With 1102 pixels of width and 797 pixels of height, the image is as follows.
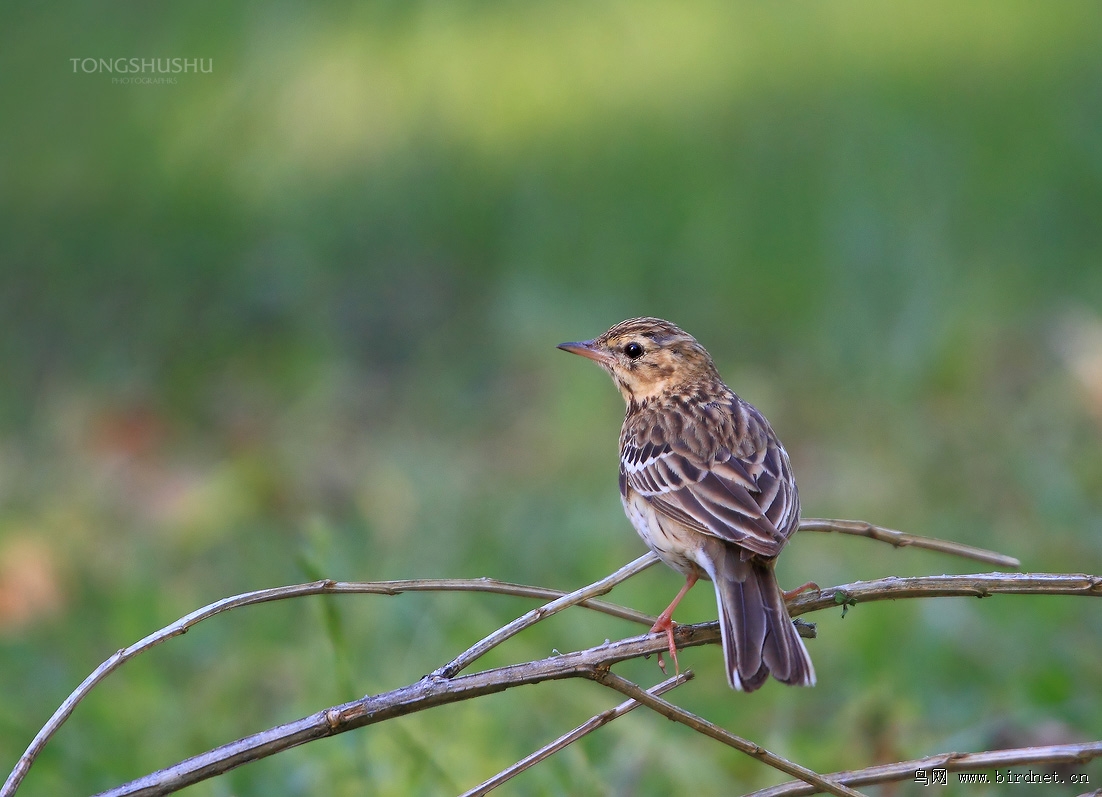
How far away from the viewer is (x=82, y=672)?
5.28 m

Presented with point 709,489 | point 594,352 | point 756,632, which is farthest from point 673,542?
point 594,352

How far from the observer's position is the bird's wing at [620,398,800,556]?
3768mm

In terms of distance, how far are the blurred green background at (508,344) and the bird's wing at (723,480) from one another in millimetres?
798

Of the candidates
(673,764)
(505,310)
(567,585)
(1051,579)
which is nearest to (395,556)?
(567,585)

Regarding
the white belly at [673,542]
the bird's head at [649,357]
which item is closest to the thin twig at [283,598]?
the white belly at [673,542]

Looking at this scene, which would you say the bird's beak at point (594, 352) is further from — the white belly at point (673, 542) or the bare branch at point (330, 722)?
the bare branch at point (330, 722)

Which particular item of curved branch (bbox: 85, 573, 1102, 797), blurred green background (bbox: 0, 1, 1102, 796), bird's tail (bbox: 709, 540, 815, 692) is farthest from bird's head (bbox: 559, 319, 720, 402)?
curved branch (bbox: 85, 573, 1102, 797)

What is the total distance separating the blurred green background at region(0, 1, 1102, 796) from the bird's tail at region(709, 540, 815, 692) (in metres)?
A: 0.80

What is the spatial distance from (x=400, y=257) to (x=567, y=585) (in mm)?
4166

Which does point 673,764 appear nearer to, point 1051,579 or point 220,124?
point 1051,579

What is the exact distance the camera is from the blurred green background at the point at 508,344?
4965 mm

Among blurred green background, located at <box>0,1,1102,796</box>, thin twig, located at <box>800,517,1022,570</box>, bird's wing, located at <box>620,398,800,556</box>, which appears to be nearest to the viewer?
thin twig, located at <box>800,517,1022,570</box>

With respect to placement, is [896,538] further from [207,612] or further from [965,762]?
[207,612]

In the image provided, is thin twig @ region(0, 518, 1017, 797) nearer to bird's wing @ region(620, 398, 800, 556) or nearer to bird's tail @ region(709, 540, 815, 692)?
bird's tail @ region(709, 540, 815, 692)
